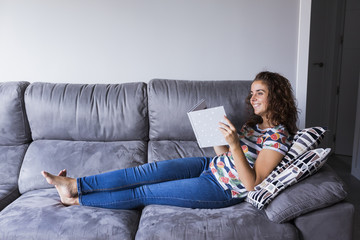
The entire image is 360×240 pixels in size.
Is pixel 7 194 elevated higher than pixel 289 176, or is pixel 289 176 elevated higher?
pixel 289 176

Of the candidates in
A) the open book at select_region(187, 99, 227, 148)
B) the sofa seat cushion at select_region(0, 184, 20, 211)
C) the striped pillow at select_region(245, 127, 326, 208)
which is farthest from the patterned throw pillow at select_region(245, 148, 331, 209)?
the sofa seat cushion at select_region(0, 184, 20, 211)

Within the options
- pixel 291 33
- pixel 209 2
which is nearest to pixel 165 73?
pixel 209 2

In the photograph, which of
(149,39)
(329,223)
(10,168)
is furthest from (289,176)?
(10,168)

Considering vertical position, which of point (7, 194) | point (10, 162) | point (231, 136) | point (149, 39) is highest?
point (149, 39)

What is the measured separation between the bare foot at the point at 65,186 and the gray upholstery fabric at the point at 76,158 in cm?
31

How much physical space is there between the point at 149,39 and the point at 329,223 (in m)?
1.60

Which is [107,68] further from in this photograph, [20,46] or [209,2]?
[209,2]

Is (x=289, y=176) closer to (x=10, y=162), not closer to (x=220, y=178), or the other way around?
(x=220, y=178)

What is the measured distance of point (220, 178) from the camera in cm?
155

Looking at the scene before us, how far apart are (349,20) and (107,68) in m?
→ 2.57

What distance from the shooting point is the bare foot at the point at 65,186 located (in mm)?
1474

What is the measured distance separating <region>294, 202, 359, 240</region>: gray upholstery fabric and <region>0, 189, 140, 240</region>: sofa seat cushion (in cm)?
73

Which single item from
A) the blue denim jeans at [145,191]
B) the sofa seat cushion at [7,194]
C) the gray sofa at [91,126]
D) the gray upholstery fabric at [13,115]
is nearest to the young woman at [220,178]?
the blue denim jeans at [145,191]

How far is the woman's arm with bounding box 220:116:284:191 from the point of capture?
1.38 metres
